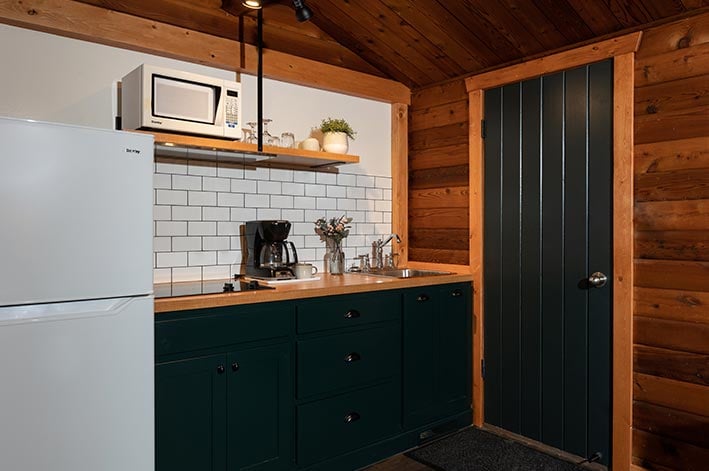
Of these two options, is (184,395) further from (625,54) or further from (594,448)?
(625,54)

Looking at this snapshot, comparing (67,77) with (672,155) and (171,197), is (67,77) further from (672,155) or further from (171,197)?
(672,155)

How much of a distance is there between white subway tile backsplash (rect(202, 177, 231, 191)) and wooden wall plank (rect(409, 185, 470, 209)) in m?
1.44

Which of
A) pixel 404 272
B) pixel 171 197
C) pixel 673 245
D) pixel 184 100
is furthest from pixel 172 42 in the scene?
pixel 673 245

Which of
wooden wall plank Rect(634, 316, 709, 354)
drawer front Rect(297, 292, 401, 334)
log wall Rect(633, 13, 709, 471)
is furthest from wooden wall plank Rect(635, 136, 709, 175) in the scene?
drawer front Rect(297, 292, 401, 334)

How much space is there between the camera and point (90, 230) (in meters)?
1.95

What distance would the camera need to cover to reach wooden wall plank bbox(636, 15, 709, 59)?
2535mm

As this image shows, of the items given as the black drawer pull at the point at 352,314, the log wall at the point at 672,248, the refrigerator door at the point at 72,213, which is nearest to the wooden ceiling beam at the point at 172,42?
the refrigerator door at the point at 72,213

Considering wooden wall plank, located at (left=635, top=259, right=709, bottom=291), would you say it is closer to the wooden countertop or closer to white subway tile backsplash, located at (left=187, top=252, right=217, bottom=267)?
the wooden countertop

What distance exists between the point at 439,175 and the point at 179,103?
6.21 feet

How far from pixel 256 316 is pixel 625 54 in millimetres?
2279

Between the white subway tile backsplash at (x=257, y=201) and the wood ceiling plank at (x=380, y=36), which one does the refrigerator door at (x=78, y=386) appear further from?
the wood ceiling plank at (x=380, y=36)

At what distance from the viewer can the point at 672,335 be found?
262 cm

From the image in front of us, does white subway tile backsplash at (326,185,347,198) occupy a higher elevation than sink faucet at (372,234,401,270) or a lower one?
higher

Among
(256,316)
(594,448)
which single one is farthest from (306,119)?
(594,448)
